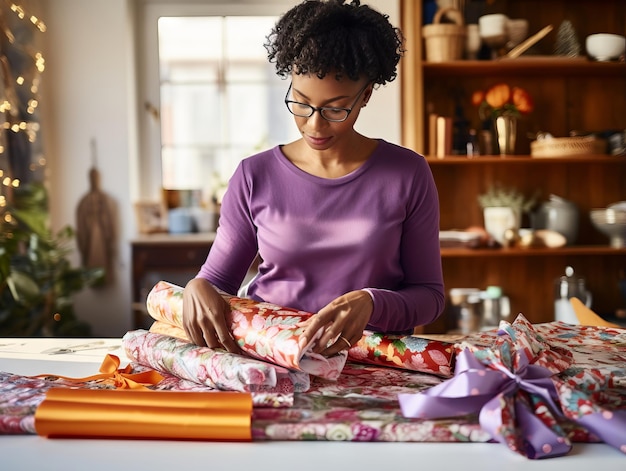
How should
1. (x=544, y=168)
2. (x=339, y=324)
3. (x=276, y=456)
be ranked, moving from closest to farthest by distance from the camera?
(x=276, y=456) < (x=339, y=324) < (x=544, y=168)

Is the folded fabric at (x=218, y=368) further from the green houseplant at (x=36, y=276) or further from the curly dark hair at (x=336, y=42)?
the green houseplant at (x=36, y=276)

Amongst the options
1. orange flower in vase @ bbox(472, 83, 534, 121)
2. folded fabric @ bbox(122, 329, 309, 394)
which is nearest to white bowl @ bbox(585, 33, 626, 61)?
orange flower in vase @ bbox(472, 83, 534, 121)

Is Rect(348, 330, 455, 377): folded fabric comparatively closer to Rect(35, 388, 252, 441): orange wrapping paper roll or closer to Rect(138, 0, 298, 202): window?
Rect(35, 388, 252, 441): orange wrapping paper roll

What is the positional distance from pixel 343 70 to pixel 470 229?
2587 millimetres

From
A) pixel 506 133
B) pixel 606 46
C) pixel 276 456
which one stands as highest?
pixel 606 46

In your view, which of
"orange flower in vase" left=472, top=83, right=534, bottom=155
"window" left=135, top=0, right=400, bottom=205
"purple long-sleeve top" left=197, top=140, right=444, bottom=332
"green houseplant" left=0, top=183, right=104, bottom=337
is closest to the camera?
"purple long-sleeve top" left=197, top=140, right=444, bottom=332

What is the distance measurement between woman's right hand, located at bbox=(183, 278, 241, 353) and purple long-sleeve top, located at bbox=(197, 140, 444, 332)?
9.0 inches

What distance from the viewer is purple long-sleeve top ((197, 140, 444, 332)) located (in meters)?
1.41

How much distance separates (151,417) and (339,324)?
31 cm

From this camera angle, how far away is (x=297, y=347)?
3.37 ft

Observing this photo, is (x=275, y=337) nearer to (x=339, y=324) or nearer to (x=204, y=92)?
(x=339, y=324)

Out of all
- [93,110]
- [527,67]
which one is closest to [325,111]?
[527,67]

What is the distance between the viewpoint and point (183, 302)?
122 centimetres

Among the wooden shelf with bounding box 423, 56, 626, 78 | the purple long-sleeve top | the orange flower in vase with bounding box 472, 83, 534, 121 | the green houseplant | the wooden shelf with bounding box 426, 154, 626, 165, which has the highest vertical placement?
the wooden shelf with bounding box 423, 56, 626, 78
